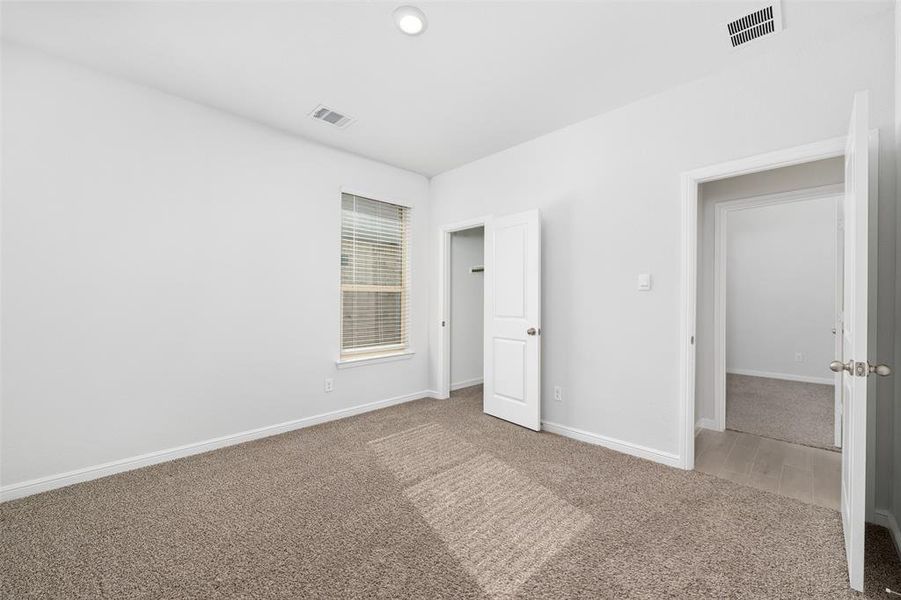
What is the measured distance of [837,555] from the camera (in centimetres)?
171

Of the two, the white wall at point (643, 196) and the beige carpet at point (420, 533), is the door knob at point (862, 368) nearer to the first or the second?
the white wall at point (643, 196)

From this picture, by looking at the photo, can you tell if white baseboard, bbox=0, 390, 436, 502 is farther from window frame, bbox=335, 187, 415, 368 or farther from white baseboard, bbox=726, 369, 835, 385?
white baseboard, bbox=726, 369, 835, 385

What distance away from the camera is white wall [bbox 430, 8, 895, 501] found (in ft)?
6.80

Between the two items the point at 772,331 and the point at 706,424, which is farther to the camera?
the point at 772,331

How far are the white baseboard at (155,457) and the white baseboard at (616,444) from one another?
1924 millimetres

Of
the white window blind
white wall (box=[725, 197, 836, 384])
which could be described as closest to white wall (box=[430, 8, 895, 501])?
the white window blind

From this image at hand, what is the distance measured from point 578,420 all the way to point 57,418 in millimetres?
3675

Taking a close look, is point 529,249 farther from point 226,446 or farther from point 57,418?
point 57,418

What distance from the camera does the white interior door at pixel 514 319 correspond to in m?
3.32

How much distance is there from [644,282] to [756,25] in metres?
1.57

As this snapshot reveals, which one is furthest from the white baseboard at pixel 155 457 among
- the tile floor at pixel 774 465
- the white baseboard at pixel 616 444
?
the tile floor at pixel 774 465

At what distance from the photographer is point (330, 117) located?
308 centimetres

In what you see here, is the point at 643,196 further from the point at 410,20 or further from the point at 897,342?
the point at 410,20

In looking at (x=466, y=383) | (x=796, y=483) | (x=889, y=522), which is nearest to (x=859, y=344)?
(x=889, y=522)
